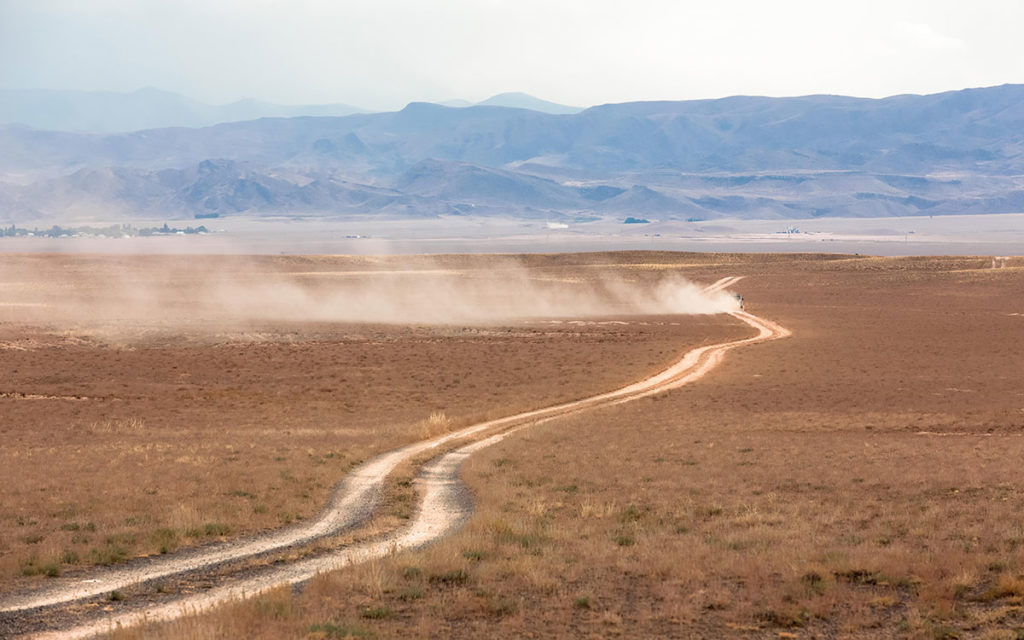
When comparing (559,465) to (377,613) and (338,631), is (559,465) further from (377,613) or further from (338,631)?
(338,631)

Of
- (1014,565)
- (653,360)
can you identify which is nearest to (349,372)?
(653,360)

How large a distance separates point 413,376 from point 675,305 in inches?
2154

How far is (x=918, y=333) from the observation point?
225 ft

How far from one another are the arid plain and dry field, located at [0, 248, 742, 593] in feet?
0.51

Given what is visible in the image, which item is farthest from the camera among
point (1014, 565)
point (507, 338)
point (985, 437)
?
point (507, 338)

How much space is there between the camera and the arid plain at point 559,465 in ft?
42.8

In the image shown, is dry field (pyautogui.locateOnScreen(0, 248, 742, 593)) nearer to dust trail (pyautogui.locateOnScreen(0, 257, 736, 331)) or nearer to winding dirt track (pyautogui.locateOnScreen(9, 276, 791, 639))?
winding dirt track (pyautogui.locateOnScreen(9, 276, 791, 639))

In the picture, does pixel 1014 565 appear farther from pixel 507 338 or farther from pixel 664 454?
pixel 507 338

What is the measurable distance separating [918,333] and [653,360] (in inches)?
908

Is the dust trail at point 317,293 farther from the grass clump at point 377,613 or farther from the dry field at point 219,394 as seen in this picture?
the grass clump at point 377,613

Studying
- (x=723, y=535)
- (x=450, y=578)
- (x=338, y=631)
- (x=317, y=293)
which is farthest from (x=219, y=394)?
(x=317, y=293)

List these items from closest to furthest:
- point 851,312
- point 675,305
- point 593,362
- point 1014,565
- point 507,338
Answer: point 1014,565 → point 593,362 → point 507,338 → point 851,312 → point 675,305

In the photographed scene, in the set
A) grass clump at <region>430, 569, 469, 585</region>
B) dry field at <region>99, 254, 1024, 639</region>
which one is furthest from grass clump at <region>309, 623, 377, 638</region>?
grass clump at <region>430, 569, 469, 585</region>

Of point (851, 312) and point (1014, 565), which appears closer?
point (1014, 565)
